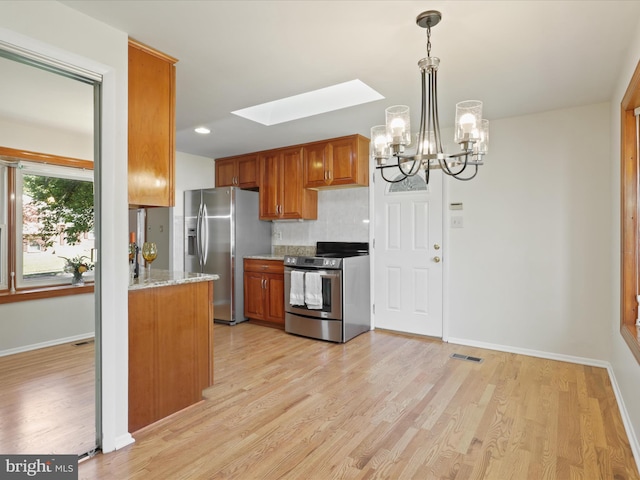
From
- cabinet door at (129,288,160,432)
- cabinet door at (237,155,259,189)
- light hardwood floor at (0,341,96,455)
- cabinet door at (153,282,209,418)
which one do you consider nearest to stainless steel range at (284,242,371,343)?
cabinet door at (237,155,259,189)

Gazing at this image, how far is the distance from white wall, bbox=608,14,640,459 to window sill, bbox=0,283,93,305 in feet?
9.68

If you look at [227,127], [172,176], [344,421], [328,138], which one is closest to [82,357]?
[172,176]

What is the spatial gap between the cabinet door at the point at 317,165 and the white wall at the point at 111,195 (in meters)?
2.58

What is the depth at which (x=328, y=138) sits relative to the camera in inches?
167

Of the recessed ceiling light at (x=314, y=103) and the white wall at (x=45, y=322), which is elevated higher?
the recessed ceiling light at (x=314, y=103)

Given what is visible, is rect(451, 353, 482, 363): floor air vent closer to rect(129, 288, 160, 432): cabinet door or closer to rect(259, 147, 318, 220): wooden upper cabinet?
rect(259, 147, 318, 220): wooden upper cabinet

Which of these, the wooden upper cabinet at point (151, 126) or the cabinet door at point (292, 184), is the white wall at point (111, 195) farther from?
the cabinet door at point (292, 184)

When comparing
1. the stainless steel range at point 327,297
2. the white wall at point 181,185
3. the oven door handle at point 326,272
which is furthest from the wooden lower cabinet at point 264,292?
the white wall at point 181,185

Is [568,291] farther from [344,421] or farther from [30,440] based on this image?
[30,440]

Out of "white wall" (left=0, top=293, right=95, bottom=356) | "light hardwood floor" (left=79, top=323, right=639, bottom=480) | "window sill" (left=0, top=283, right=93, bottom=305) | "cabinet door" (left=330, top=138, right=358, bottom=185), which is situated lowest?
"light hardwood floor" (left=79, top=323, right=639, bottom=480)

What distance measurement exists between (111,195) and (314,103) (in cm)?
A: 210

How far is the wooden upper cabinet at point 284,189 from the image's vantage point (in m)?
4.57

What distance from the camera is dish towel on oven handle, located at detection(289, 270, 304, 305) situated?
4.05 meters

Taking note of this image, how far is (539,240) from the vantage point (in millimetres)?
3348
